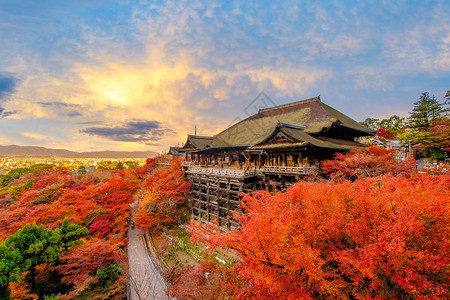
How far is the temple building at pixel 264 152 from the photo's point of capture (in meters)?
17.9

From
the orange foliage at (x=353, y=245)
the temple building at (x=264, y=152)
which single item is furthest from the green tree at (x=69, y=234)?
the orange foliage at (x=353, y=245)

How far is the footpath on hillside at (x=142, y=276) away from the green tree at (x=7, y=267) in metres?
6.61

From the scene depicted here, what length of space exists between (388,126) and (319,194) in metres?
53.0

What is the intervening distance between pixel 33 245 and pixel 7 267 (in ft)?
6.10

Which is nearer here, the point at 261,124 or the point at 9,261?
the point at 9,261

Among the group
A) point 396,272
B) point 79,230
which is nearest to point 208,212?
point 79,230

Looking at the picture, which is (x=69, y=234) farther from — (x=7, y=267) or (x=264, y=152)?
(x=264, y=152)

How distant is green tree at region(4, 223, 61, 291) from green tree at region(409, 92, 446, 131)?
45.4 m

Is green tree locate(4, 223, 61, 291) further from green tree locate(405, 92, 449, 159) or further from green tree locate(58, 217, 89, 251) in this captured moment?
green tree locate(405, 92, 449, 159)

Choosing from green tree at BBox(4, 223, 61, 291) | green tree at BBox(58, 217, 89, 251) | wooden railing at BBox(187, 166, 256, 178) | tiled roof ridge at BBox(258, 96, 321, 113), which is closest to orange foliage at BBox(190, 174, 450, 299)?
wooden railing at BBox(187, 166, 256, 178)

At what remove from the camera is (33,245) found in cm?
1262

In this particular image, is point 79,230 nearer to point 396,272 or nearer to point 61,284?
point 61,284

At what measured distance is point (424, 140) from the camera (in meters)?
23.0

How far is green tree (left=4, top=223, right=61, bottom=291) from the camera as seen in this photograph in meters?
12.3
